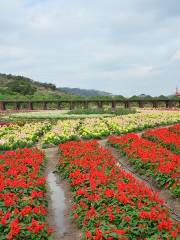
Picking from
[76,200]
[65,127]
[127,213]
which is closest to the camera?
[127,213]

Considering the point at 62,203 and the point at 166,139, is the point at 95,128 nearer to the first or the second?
the point at 166,139

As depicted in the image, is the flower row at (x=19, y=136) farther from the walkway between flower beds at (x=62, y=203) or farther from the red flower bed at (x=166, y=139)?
the red flower bed at (x=166, y=139)

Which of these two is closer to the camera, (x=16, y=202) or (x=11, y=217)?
(x=11, y=217)

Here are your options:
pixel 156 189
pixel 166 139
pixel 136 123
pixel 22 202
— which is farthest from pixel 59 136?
pixel 22 202

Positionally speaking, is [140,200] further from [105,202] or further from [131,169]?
[131,169]

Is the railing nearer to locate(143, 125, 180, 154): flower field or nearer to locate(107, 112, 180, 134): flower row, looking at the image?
locate(107, 112, 180, 134): flower row

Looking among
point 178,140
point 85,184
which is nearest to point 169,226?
point 85,184

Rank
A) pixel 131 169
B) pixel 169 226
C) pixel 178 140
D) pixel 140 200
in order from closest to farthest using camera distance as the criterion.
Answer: pixel 169 226 < pixel 140 200 < pixel 131 169 < pixel 178 140

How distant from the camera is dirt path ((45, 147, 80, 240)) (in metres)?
8.00

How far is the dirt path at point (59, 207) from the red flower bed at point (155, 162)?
2.30 metres

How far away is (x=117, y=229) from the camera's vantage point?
6.92 m

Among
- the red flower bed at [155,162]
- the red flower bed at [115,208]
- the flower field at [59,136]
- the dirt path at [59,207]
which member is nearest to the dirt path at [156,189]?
the red flower bed at [155,162]

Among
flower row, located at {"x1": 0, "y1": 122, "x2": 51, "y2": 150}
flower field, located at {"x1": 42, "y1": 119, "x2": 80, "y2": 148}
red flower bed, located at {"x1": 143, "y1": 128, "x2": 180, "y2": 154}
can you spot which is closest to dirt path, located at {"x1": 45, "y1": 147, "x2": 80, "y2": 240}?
flower row, located at {"x1": 0, "y1": 122, "x2": 51, "y2": 150}

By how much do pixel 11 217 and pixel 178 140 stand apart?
929 centimetres
